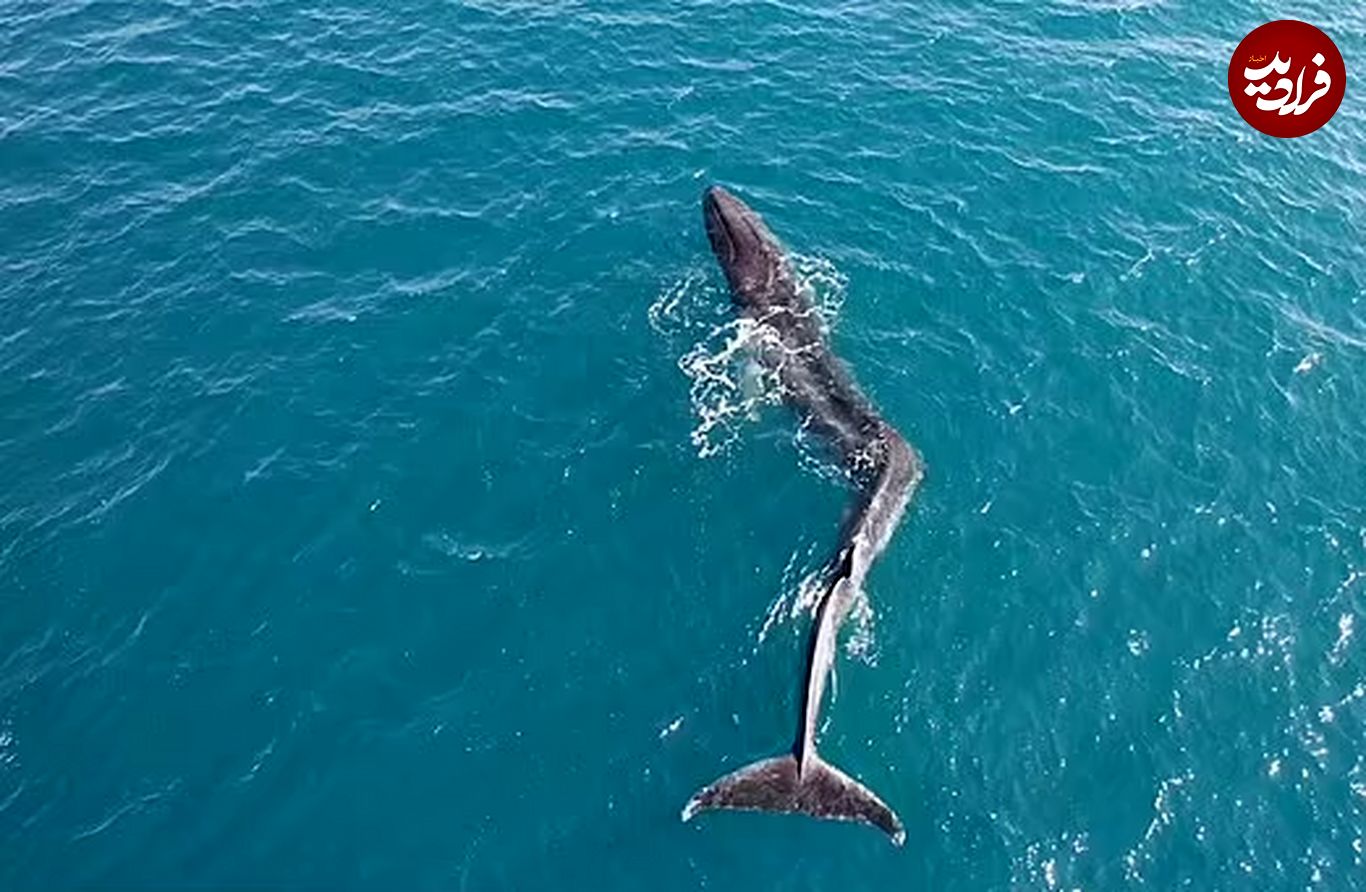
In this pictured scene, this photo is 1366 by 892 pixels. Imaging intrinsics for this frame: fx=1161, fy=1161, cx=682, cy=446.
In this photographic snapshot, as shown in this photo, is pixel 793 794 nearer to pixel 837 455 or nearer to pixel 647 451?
pixel 837 455

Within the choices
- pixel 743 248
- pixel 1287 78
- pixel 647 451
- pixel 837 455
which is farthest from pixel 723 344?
pixel 1287 78

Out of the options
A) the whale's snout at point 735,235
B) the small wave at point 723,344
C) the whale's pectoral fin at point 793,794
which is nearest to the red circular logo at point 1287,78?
the small wave at point 723,344

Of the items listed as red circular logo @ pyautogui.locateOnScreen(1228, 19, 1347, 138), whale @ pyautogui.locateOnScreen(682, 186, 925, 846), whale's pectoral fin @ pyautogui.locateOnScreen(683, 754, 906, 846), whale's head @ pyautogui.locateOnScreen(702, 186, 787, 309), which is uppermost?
red circular logo @ pyautogui.locateOnScreen(1228, 19, 1347, 138)

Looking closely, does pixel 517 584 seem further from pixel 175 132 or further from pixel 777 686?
pixel 175 132

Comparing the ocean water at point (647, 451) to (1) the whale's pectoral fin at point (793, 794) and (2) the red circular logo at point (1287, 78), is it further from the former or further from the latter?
(2) the red circular logo at point (1287, 78)

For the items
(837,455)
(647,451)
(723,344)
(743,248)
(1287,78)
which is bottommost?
(647,451)

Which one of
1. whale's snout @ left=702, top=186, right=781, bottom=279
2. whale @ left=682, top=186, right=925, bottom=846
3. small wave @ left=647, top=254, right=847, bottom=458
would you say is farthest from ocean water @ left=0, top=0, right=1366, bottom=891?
whale's snout @ left=702, top=186, right=781, bottom=279

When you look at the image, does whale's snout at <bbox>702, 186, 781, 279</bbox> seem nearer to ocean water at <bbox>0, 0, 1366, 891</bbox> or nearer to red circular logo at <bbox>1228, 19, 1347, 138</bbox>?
ocean water at <bbox>0, 0, 1366, 891</bbox>

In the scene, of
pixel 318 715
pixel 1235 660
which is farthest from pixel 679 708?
pixel 1235 660
